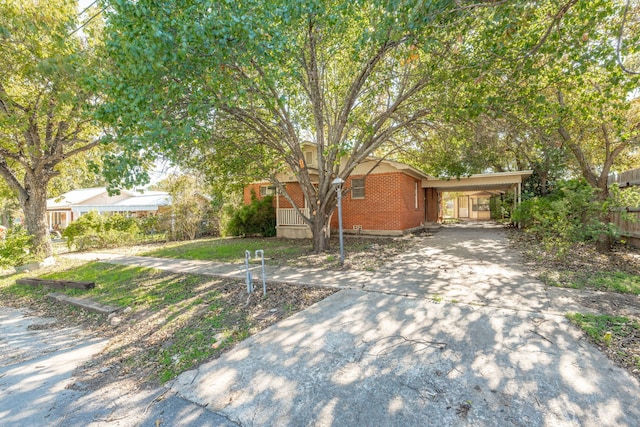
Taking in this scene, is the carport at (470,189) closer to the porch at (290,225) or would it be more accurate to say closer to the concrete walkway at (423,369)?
the porch at (290,225)

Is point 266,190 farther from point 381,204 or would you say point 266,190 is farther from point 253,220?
point 381,204

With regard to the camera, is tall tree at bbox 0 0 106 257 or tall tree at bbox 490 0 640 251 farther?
tall tree at bbox 0 0 106 257

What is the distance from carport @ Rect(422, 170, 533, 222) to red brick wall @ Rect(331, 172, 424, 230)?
1.95m

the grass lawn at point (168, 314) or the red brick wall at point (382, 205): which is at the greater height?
the red brick wall at point (382, 205)

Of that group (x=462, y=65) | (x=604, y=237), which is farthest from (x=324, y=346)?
(x=604, y=237)

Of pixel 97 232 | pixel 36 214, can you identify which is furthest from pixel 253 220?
pixel 36 214

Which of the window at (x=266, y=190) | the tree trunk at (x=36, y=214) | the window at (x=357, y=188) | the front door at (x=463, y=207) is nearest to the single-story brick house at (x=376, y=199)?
the window at (x=357, y=188)

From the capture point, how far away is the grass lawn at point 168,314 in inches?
145

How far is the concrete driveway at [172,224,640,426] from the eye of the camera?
2.38 meters

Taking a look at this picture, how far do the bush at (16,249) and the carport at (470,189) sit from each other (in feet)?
48.8

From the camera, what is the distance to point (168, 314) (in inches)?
198

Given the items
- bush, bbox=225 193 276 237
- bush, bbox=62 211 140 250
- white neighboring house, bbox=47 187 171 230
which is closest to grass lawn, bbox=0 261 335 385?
bush, bbox=62 211 140 250

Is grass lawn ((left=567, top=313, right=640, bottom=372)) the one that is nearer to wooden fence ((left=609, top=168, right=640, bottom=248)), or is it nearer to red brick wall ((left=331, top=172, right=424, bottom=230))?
wooden fence ((left=609, top=168, right=640, bottom=248))

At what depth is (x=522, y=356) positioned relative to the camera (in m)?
3.06
